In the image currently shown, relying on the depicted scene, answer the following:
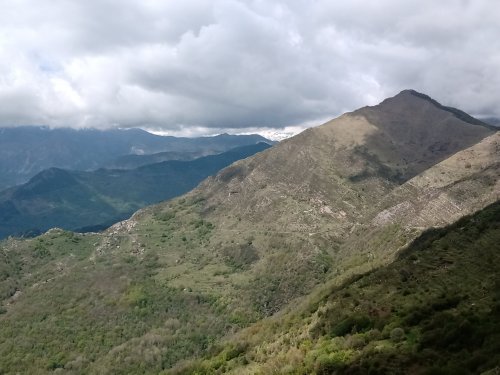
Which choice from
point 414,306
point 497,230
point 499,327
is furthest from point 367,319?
point 497,230

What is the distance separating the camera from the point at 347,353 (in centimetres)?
6319

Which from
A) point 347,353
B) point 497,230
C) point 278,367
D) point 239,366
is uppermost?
point 497,230

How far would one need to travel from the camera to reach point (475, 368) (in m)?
43.4

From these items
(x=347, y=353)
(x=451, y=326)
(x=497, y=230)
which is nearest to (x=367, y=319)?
(x=347, y=353)

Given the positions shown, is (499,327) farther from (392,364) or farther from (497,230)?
(497,230)

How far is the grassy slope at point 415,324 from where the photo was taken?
50562mm

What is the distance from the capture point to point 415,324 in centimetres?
6625

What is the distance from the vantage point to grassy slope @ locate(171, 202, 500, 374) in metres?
50.6

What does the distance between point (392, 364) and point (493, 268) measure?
4186 centimetres

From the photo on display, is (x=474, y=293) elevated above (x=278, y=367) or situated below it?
above

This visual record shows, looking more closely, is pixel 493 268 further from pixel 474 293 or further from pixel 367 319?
pixel 367 319

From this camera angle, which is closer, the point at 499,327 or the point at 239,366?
Answer: the point at 499,327

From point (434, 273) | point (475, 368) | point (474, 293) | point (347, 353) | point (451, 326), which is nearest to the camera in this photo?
point (475, 368)

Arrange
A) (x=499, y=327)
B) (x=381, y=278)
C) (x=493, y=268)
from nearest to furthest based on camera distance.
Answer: (x=499, y=327), (x=493, y=268), (x=381, y=278)
